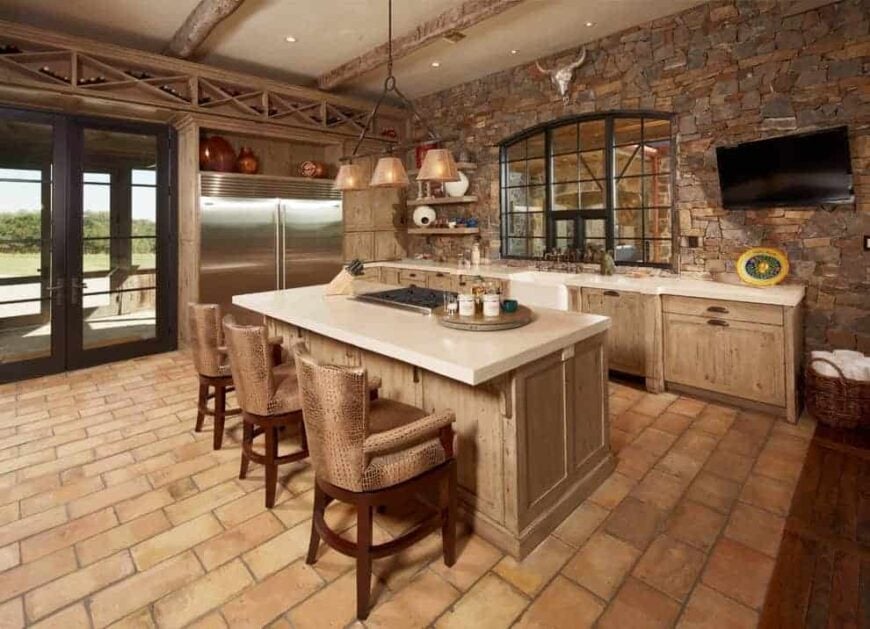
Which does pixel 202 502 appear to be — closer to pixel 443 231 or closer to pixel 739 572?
pixel 739 572

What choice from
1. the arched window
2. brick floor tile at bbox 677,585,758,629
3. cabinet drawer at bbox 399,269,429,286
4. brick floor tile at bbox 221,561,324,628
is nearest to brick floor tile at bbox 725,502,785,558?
brick floor tile at bbox 677,585,758,629

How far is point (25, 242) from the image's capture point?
4555 millimetres

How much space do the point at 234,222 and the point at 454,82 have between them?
3125mm

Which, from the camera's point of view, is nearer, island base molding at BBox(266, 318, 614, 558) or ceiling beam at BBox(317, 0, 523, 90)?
island base molding at BBox(266, 318, 614, 558)

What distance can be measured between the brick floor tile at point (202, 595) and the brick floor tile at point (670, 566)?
1.52 metres

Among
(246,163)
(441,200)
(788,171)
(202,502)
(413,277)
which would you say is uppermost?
(246,163)

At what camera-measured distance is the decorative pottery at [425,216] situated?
6547 millimetres

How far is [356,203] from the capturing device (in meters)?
6.40

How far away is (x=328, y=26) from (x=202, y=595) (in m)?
4.42

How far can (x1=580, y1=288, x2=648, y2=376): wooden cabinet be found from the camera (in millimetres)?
4027

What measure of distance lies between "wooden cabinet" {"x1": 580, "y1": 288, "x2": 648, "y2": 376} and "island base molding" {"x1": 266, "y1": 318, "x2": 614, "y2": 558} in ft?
5.46

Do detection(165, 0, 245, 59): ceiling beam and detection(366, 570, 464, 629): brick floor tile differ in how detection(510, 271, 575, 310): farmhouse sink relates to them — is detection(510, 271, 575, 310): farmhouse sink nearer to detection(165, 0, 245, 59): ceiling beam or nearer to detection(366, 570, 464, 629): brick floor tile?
detection(366, 570, 464, 629): brick floor tile

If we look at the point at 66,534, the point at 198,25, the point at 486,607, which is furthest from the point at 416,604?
the point at 198,25

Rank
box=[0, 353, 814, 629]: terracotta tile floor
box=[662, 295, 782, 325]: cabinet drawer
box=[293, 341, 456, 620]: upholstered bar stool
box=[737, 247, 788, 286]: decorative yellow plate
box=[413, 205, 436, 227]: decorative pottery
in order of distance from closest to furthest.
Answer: box=[293, 341, 456, 620]: upholstered bar stool, box=[0, 353, 814, 629]: terracotta tile floor, box=[662, 295, 782, 325]: cabinet drawer, box=[737, 247, 788, 286]: decorative yellow plate, box=[413, 205, 436, 227]: decorative pottery
